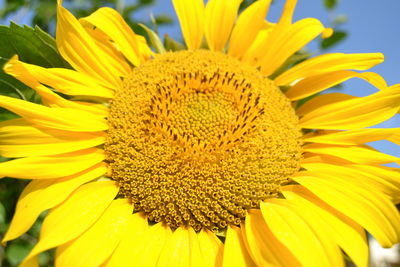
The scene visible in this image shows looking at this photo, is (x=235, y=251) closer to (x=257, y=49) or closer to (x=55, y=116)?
(x=55, y=116)

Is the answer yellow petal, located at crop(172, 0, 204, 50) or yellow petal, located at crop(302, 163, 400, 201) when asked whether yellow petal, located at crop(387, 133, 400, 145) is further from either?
yellow petal, located at crop(172, 0, 204, 50)

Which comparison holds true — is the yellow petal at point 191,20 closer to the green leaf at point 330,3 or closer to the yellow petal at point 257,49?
the yellow petal at point 257,49

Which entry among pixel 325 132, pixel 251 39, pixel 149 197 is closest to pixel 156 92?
pixel 149 197

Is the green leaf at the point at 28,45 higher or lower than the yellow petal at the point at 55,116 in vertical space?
higher

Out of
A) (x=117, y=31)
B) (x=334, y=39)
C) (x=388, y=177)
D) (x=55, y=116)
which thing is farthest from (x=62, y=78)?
(x=334, y=39)

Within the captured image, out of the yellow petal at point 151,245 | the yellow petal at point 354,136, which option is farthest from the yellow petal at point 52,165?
the yellow petal at point 354,136

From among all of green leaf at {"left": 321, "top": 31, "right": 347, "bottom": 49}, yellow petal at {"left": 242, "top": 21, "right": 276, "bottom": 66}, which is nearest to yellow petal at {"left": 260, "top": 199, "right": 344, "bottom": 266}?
yellow petal at {"left": 242, "top": 21, "right": 276, "bottom": 66}
